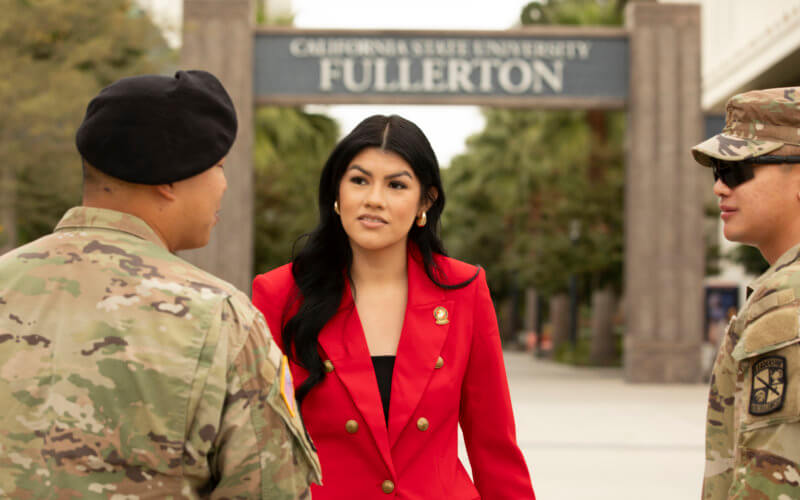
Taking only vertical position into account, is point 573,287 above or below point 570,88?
below

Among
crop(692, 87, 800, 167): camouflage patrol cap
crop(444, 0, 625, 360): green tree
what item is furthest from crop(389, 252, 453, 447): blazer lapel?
crop(444, 0, 625, 360): green tree

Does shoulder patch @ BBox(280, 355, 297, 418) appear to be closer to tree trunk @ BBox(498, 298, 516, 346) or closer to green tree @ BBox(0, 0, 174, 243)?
green tree @ BBox(0, 0, 174, 243)

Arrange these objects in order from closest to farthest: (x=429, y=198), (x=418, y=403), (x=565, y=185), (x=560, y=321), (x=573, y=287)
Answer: (x=418, y=403)
(x=429, y=198)
(x=565, y=185)
(x=573, y=287)
(x=560, y=321)

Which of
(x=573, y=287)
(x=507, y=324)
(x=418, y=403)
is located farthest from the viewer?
(x=507, y=324)

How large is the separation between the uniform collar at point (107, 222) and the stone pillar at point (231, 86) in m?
16.5

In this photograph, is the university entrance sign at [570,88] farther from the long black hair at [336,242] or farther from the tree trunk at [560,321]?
the long black hair at [336,242]

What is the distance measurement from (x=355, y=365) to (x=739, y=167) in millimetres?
1274

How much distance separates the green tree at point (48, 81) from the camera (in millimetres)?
16016

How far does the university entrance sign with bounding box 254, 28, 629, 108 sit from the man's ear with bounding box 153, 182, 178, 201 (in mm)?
16378

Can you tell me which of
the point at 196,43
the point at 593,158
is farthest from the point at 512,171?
the point at 196,43

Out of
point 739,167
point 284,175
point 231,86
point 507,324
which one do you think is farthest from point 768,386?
point 507,324

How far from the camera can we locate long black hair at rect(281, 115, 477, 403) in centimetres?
306

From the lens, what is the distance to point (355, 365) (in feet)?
9.87

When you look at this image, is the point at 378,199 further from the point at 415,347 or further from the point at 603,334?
the point at 603,334
